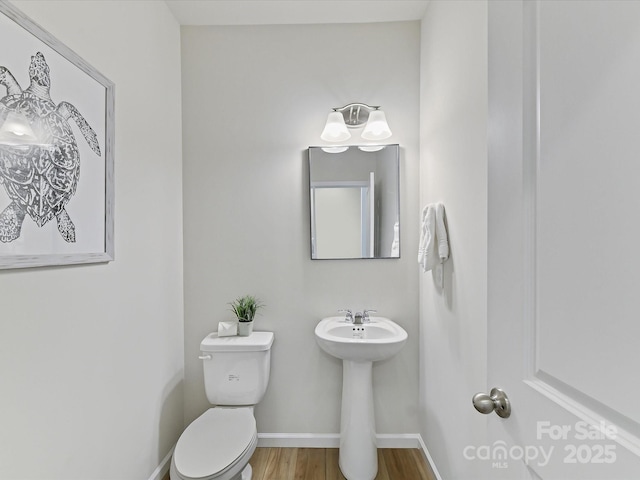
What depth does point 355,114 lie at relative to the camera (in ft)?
6.58

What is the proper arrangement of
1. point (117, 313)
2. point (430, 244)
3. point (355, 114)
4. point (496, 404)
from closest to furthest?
point (496, 404) → point (117, 313) → point (430, 244) → point (355, 114)

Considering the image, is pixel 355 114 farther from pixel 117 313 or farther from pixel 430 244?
pixel 117 313

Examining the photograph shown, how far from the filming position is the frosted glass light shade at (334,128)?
75.6 inches

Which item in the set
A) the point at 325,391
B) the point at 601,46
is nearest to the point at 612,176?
the point at 601,46

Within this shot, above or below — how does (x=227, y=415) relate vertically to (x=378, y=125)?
below

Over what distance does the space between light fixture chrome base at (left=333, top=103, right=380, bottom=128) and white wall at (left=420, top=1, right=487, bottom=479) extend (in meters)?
0.35

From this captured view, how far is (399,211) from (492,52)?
4.26 ft

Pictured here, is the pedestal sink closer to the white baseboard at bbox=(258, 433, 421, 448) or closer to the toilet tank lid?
the white baseboard at bbox=(258, 433, 421, 448)

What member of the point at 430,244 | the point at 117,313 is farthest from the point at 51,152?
the point at 430,244

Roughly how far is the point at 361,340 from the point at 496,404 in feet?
3.21

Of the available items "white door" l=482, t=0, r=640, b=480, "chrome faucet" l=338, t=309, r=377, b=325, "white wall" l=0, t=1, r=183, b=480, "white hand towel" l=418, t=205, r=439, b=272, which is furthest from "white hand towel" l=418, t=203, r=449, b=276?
"white wall" l=0, t=1, r=183, b=480

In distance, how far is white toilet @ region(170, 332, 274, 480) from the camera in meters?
1.34

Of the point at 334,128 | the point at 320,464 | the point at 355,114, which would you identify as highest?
the point at 355,114

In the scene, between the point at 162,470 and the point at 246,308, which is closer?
the point at 162,470
